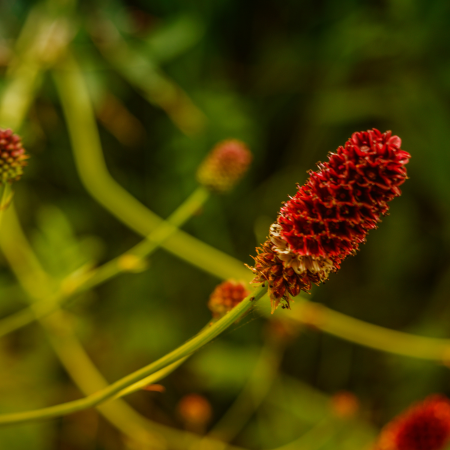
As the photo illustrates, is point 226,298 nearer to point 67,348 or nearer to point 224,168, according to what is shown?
point 224,168

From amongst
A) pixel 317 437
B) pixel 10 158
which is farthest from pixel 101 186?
pixel 317 437

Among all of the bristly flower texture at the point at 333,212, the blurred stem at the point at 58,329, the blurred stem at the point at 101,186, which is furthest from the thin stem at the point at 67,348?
the bristly flower texture at the point at 333,212

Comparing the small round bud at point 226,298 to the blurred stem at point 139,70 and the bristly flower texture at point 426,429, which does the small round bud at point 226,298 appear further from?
the blurred stem at point 139,70

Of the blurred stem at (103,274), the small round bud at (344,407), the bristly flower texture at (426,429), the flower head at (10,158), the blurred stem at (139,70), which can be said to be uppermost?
the blurred stem at (139,70)

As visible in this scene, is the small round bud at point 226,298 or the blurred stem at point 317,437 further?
the blurred stem at point 317,437

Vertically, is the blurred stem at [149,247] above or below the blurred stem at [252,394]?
above

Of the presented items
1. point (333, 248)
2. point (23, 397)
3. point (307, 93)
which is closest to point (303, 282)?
point (333, 248)
